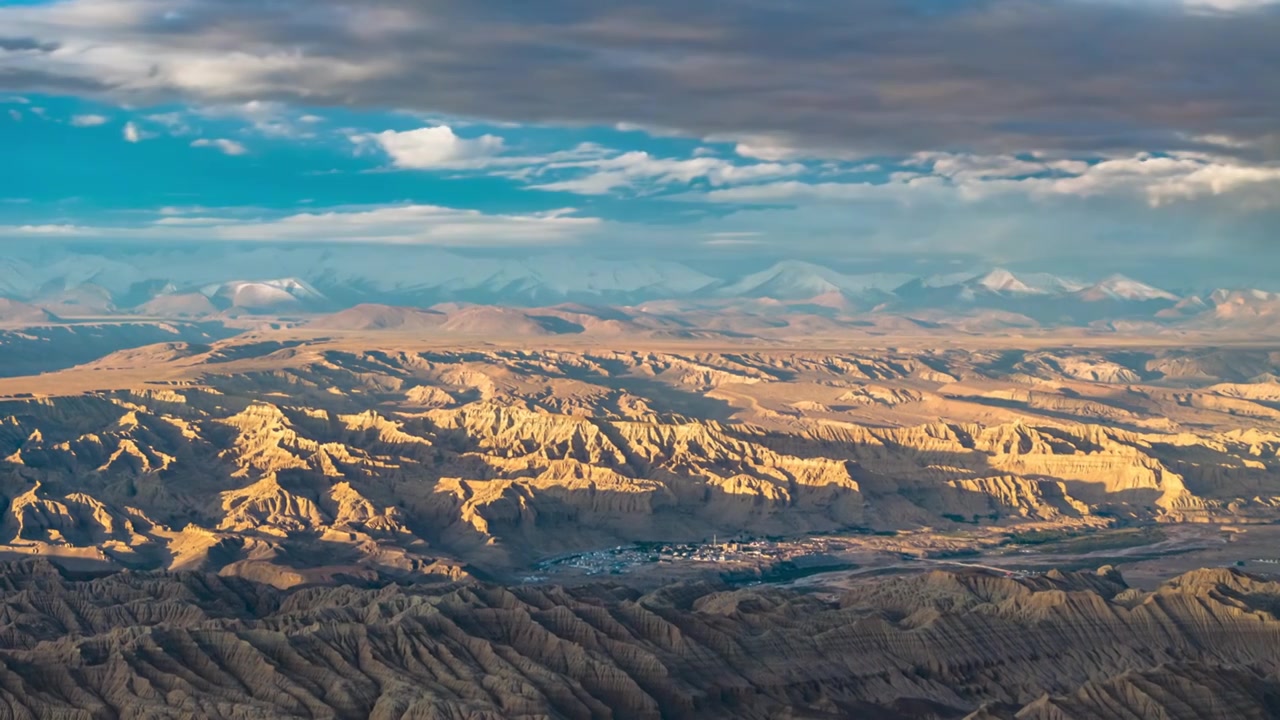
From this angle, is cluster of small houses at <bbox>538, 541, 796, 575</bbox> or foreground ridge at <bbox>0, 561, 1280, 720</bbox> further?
cluster of small houses at <bbox>538, 541, 796, 575</bbox>

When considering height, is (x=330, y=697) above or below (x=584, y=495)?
above

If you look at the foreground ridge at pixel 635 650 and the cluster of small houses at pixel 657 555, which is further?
the cluster of small houses at pixel 657 555

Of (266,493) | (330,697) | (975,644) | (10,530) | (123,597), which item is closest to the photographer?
(330,697)

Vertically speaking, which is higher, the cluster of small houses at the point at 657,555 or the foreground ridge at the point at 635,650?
the foreground ridge at the point at 635,650

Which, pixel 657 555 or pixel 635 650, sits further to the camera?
pixel 657 555

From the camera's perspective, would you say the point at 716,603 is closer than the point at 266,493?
Yes

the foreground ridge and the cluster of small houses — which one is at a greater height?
the foreground ridge

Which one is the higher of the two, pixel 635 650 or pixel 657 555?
pixel 635 650

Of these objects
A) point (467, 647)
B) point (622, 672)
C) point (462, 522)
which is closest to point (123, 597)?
point (467, 647)

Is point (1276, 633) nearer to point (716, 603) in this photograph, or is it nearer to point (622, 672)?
point (716, 603)

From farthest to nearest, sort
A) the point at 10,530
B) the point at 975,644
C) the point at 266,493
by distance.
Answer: the point at 266,493 → the point at 10,530 → the point at 975,644
